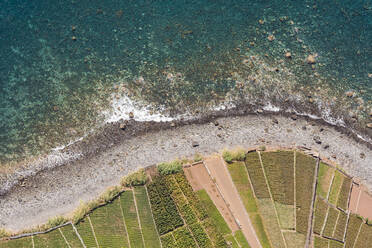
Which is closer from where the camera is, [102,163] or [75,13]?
[102,163]

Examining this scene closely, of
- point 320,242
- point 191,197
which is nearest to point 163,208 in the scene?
point 191,197

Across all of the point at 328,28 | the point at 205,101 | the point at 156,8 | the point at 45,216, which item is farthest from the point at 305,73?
the point at 45,216

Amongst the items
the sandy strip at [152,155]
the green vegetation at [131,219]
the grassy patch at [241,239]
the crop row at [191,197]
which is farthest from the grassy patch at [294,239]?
the green vegetation at [131,219]

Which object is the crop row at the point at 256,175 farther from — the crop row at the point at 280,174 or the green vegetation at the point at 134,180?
the green vegetation at the point at 134,180

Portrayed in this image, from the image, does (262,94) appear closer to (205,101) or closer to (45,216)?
(205,101)

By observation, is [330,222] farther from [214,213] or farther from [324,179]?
[214,213]

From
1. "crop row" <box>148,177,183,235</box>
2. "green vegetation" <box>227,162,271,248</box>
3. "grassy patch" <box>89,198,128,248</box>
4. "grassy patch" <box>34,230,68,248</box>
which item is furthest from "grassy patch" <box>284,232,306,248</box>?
"grassy patch" <box>34,230,68,248</box>
